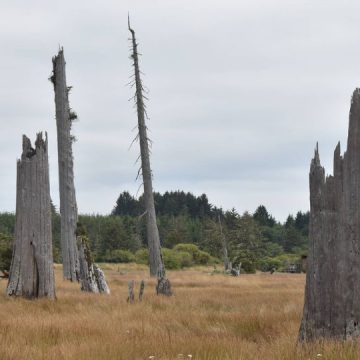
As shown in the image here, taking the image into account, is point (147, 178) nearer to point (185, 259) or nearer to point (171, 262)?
point (171, 262)

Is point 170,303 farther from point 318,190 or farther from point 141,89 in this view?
point 141,89

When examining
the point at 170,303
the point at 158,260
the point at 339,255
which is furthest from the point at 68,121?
the point at 339,255

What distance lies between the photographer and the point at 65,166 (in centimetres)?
1928

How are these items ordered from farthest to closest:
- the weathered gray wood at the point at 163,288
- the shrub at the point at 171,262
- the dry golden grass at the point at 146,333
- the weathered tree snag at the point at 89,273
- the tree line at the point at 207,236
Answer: the tree line at the point at 207,236
the shrub at the point at 171,262
the weathered tree snag at the point at 89,273
the weathered gray wood at the point at 163,288
the dry golden grass at the point at 146,333

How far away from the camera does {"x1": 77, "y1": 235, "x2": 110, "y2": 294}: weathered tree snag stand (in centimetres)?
1441

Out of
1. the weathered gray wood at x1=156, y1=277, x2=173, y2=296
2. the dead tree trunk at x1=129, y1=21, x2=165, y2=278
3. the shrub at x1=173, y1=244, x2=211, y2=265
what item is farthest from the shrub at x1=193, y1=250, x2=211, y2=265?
the weathered gray wood at x1=156, y1=277, x2=173, y2=296

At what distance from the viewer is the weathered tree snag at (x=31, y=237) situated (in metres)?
12.0

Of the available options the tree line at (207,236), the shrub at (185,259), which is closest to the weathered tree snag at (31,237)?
the tree line at (207,236)

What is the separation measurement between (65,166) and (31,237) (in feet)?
24.6

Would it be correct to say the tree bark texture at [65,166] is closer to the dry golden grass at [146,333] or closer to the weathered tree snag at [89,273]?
the weathered tree snag at [89,273]

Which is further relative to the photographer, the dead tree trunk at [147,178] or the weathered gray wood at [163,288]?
the dead tree trunk at [147,178]

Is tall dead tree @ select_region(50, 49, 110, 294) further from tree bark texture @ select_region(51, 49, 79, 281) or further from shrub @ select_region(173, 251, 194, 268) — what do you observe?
shrub @ select_region(173, 251, 194, 268)

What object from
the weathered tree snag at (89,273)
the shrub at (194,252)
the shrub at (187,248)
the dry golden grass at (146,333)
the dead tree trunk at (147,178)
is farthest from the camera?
the shrub at (187,248)

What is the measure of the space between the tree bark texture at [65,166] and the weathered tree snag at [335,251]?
1354 centimetres
